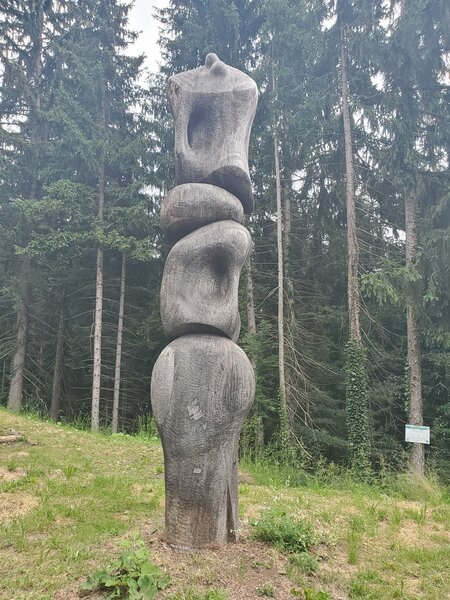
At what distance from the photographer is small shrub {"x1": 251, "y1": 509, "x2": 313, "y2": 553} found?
436 cm

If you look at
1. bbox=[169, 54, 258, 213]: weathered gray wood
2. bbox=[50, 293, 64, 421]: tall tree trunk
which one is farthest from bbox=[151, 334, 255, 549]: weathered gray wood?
bbox=[50, 293, 64, 421]: tall tree trunk

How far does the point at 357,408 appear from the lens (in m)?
12.3

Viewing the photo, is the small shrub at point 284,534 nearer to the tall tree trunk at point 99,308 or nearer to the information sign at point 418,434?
the information sign at point 418,434

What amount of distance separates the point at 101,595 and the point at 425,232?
1225 cm

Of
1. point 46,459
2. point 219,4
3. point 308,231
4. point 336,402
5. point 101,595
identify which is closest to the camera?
point 101,595

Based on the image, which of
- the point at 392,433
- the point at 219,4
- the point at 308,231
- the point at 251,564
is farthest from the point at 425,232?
the point at 251,564

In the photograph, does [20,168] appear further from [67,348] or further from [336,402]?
[336,402]

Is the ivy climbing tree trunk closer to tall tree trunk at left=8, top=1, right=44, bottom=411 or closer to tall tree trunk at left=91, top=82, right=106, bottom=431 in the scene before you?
tall tree trunk at left=91, top=82, right=106, bottom=431

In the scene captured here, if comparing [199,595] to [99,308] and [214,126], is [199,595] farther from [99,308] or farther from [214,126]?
[99,308]

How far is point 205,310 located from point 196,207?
3.35 ft

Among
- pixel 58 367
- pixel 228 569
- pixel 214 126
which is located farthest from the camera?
pixel 58 367

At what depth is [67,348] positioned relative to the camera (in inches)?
750

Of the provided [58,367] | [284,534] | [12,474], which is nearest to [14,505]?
[12,474]

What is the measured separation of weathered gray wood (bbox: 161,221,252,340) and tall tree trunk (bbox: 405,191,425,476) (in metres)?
9.04
